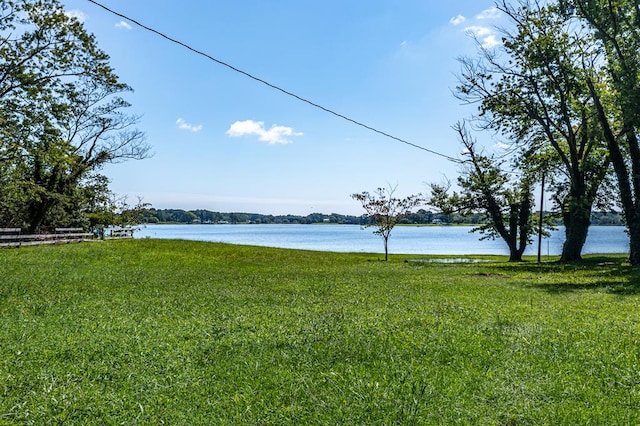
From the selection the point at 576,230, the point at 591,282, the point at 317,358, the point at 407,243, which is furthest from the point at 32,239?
the point at 407,243

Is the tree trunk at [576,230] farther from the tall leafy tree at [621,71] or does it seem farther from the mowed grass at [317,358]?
the mowed grass at [317,358]

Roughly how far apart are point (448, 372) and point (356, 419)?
1.70 meters

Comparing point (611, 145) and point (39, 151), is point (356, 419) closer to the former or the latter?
→ point (611, 145)

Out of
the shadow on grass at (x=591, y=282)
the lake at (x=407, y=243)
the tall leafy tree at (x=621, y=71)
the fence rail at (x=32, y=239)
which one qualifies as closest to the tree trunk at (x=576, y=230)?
the tall leafy tree at (x=621, y=71)

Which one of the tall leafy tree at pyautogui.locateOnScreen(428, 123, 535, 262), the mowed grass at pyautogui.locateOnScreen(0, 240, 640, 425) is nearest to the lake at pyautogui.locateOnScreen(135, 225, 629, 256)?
the tall leafy tree at pyautogui.locateOnScreen(428, 123, 535, 262)

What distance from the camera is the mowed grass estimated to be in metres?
4.24

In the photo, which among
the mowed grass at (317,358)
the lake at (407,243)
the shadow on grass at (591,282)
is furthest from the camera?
the lake at (407,243)

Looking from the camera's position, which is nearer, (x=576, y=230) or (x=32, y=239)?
(x=576, y=230)

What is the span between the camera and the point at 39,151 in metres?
24.4

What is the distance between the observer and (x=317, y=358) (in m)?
5.82

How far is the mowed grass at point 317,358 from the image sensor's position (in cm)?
424

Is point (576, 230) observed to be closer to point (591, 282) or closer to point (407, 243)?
point (591, 282)

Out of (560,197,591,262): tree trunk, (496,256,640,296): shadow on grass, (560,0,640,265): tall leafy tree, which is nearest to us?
(496,256,640,296): shadow on grass

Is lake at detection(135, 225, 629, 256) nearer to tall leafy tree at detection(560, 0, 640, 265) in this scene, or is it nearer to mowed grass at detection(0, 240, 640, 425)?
tall leafy tree at detection(560, 0, 640, 265)
